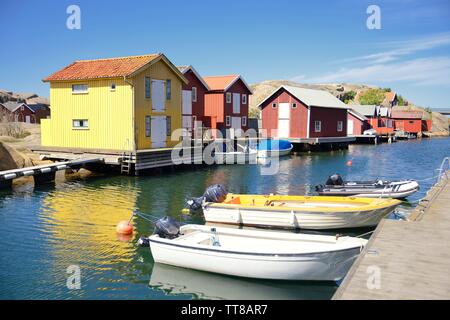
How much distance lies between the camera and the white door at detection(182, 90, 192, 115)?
42.3 m

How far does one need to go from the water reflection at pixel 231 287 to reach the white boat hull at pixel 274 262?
18 centimetres

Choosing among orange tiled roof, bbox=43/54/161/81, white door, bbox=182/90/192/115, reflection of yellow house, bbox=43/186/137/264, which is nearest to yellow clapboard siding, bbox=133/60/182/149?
orange tiled roof, bbox=43/54/161/81

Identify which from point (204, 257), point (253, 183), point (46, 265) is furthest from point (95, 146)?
point (204, 257)

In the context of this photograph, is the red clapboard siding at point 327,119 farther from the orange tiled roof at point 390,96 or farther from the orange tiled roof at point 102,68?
the orange tiled roof at point 390,96

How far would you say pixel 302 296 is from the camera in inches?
393

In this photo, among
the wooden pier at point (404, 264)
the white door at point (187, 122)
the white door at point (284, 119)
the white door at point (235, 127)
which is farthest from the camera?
the white door at point (284, 119)

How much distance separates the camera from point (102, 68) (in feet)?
99.5

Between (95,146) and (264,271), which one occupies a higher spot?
(95,146)

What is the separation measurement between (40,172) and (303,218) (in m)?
16.6

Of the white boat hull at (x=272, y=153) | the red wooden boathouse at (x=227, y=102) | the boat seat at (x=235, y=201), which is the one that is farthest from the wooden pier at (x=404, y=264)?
the red wooden boathouse at (x=227, y=102)

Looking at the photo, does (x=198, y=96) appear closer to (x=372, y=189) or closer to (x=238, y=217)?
(x=372, y=189)

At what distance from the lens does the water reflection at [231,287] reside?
397 inches

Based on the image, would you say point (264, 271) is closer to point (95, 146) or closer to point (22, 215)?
point (22, 215)

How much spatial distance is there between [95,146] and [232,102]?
69.7 feet
